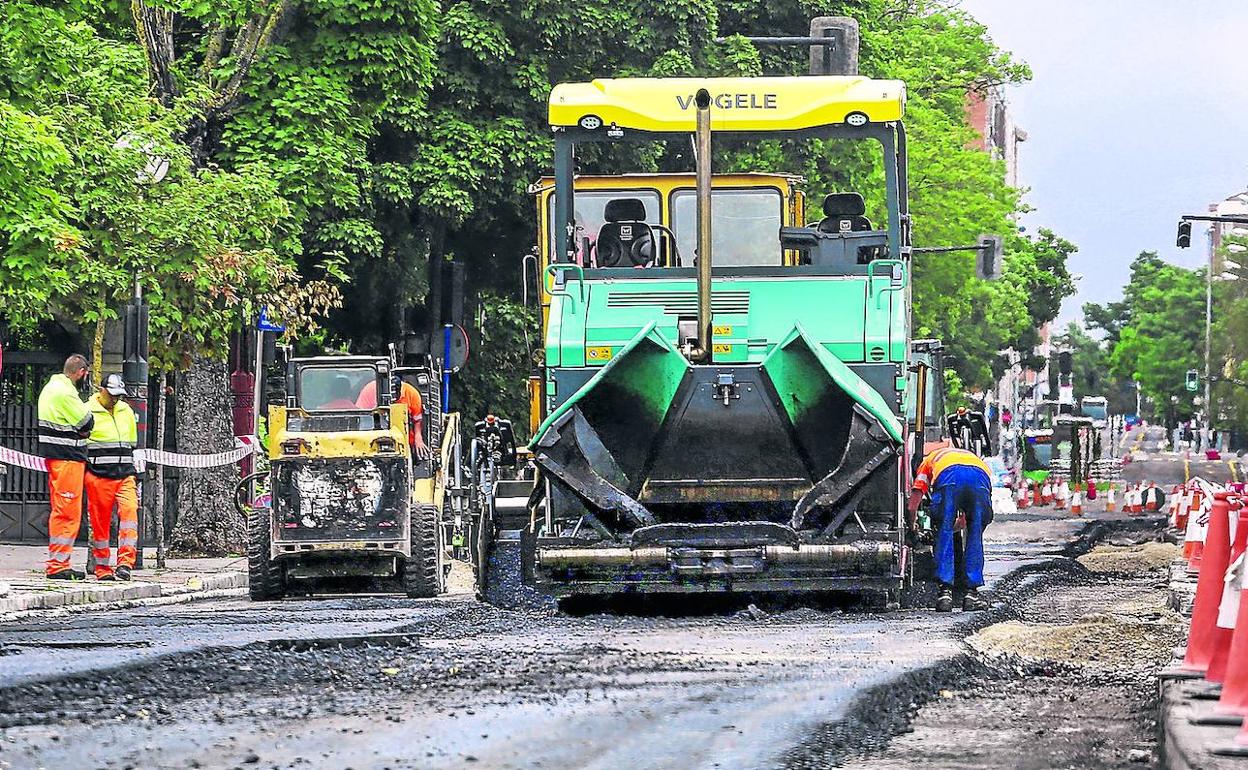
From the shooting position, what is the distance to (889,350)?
563 inches

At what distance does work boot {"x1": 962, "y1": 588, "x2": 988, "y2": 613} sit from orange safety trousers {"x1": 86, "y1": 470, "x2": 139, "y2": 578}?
24.8 ft

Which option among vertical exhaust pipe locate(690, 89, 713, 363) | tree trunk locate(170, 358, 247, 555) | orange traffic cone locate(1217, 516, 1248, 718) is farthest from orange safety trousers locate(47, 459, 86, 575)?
orange traffic cone locate(1217, 516, 1248, 718)

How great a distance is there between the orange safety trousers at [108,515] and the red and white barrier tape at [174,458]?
1.65 m

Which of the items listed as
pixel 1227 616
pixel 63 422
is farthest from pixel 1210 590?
pixel 63 422

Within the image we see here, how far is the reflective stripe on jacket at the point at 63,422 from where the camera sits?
61.1ft

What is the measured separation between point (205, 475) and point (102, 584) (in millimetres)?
6683

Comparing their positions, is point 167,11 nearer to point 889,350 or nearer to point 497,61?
point 497,61

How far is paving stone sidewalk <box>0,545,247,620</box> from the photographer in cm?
1680

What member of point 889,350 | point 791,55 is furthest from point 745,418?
point 791,55

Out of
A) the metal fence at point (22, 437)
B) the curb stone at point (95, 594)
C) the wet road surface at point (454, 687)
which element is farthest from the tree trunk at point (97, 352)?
the wet road surface at point (454, 687)

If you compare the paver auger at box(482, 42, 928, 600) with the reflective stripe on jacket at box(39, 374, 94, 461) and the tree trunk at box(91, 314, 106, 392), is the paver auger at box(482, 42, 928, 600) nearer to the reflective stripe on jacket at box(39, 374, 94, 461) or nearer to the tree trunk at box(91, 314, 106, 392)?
the reflective stripe on jacket at box(39, 374, 94, 461)

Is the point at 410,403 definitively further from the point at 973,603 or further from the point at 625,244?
the point at 973,603

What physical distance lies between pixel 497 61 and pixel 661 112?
47.7 ft

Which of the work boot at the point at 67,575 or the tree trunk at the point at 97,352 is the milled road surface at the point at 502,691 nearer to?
the work boot at the point at 67,575
